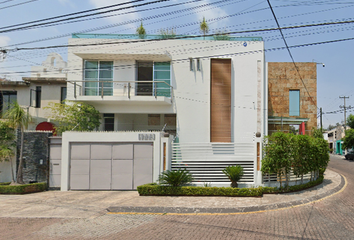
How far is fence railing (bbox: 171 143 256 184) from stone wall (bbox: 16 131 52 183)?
6.78 meters

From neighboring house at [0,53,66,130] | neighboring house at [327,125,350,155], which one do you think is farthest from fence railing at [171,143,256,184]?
neighboring house at [327,125,350,155]

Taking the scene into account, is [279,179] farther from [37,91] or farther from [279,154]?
[37,91]

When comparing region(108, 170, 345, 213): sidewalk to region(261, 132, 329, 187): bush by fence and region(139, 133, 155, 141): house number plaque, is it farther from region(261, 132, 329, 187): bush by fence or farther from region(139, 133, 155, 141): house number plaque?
region(139, 133, 155, 141): house number plaque

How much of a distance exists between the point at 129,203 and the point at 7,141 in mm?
8751

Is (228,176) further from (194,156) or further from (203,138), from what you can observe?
(203,138)

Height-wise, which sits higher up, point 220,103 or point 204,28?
point 204,28

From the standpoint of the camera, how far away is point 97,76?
63.9ft

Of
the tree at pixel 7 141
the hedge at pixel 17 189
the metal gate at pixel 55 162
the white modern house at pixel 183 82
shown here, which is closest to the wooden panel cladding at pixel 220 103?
the white modern house at pixel 183 82

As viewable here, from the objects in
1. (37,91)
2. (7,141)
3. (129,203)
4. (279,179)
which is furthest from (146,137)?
(37,91)

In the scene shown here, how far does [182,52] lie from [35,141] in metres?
10.4

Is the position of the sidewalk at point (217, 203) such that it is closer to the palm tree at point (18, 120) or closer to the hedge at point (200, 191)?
the hedge at point (200, 191)

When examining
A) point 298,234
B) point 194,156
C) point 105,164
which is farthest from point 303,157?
point 105,164

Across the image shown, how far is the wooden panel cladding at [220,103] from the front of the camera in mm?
19078

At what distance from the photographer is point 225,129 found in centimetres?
1912
